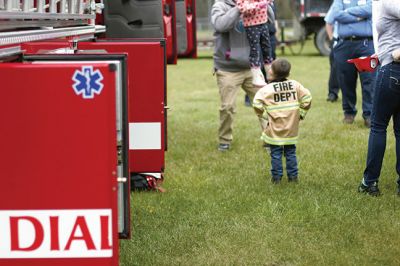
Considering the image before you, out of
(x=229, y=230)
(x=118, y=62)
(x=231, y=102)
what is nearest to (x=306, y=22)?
(x=231, y=102)

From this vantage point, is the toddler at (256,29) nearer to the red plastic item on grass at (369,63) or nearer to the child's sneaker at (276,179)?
the child's sneaker at (276,179)

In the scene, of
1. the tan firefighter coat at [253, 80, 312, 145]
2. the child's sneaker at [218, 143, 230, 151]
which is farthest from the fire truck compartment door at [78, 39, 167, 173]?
the child's sneaker at [218, 143, 230, 151]

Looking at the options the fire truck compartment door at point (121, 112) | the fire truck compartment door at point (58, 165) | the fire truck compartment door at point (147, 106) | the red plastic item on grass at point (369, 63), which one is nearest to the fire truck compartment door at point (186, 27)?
the fire truck compartment door at point (147, 106)

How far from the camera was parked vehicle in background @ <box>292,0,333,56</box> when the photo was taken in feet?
71.6

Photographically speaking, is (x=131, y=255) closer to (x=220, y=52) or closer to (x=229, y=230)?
(x=229, y=230)

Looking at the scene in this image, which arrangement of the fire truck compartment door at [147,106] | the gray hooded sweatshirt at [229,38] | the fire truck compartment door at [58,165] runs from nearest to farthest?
the fire truck compartment door at [58,165] < the fire truck compartment door at [147,106] < the gray hooded sweatshirt at [229,38]

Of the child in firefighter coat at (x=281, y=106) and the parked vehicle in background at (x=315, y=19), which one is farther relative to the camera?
the parked vehicle in background at (x=315, y=19)

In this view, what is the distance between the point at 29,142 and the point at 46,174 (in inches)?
5.6

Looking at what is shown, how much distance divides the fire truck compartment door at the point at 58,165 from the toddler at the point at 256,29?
442 centimetres

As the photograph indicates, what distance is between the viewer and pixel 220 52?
7.66 metres

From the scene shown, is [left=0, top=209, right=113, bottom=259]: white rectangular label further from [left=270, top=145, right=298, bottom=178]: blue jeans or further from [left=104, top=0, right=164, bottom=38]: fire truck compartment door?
[left=104, top=0, right=164, bottom=38]: fire truck compartment door

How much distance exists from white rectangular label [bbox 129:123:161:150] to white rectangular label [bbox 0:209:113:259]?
107 inches

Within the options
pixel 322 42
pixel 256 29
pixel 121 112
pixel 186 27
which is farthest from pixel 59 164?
pixel 322 42

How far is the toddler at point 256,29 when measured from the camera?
7.13 meters
